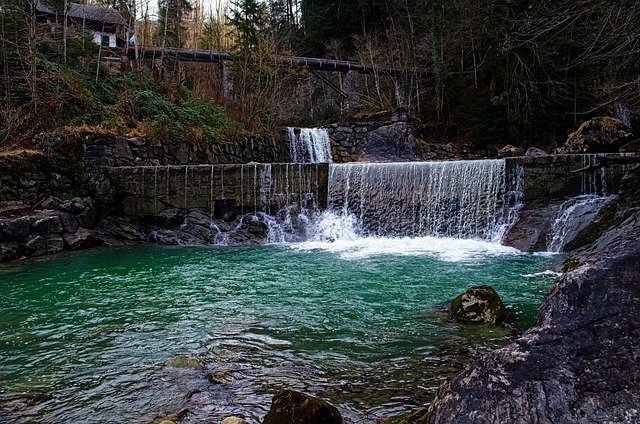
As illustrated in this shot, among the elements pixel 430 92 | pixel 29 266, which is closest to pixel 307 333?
pixel 29 266

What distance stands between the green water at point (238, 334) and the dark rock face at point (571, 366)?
109 centimetres

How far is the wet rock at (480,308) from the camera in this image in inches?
201

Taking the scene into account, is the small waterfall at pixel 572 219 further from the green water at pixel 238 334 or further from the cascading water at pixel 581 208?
the green water at pixel 238 334

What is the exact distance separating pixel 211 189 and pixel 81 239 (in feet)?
11.6

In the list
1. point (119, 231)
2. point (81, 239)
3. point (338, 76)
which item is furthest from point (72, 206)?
point (338, 76)

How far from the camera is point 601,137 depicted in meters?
13.8

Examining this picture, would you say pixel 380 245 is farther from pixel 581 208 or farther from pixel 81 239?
pixel 81 239

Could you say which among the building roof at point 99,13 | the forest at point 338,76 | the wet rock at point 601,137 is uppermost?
the building roof at point 99,13

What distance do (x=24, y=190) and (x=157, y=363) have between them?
32.5 feet

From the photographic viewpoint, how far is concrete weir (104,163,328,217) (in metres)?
13.2

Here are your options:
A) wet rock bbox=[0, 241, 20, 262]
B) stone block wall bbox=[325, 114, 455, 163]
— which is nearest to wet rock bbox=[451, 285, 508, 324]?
wet rock bbox=[0, 241, 20, 262]

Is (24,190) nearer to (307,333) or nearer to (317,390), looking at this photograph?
(307,333)

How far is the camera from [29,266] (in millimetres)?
9500

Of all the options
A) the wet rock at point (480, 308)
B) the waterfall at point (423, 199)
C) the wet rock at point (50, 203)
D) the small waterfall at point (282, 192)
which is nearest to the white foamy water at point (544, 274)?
the wet rock at point (480, 308)
